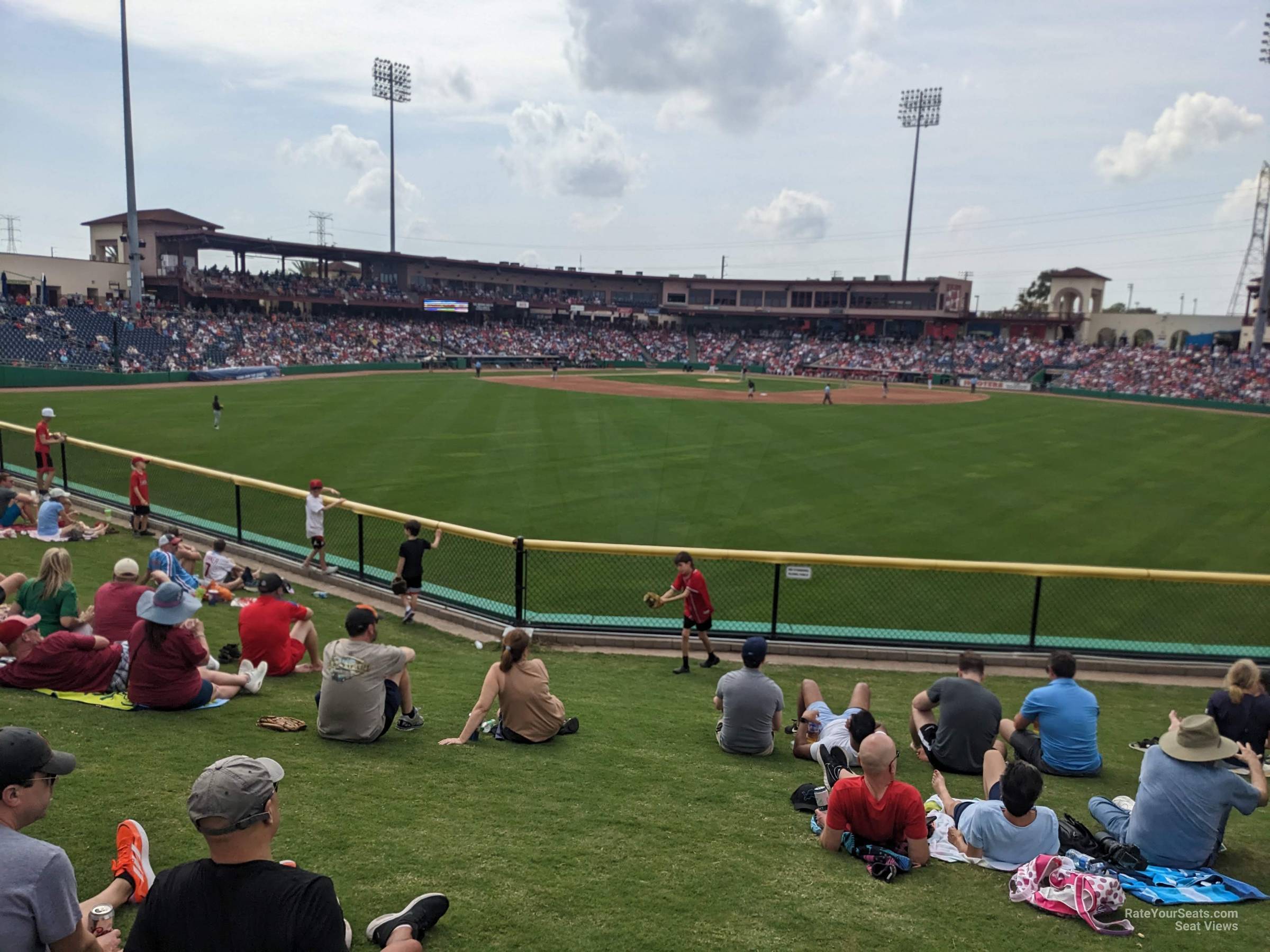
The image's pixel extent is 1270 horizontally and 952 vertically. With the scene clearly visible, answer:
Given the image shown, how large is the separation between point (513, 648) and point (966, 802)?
133 inches

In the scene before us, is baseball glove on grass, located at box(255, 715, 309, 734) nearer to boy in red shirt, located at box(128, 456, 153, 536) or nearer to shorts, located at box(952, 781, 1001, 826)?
shorts, located at box(952, 781, 1001, 826)

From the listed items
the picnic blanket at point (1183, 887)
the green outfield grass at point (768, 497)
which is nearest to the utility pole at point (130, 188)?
the green outfield grass at point (768, 497)

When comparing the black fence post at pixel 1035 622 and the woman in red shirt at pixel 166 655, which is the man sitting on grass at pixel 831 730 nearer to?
the black fence post at pixel 1035 622

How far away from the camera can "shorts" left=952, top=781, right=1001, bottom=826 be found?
209 inches

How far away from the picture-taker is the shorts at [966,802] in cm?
531

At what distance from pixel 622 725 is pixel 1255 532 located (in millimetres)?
18350

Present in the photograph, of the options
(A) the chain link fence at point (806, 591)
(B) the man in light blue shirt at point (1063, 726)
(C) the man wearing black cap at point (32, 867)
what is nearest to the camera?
(C) the man wearing black cap at point (32, 867)

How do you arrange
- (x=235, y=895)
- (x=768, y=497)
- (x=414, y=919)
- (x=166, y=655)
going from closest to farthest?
(x=235, y=895), (x=414, y=919), (x=166, y=655), (x=768, y=497)

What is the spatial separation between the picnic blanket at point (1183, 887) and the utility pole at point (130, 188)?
6072cm

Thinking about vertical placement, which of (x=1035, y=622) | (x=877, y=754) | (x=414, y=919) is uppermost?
(x=877, y=754)

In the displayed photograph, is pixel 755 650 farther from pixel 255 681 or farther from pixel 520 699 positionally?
pixel 255 681

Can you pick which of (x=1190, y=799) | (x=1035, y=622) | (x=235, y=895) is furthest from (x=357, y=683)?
(x=1035, y=622)

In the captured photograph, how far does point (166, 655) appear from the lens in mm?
6328

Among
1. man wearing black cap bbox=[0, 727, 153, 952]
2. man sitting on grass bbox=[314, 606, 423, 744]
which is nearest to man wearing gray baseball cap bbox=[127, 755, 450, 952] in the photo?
man wearing black cap bbox=[0, 727, 153, 952]
